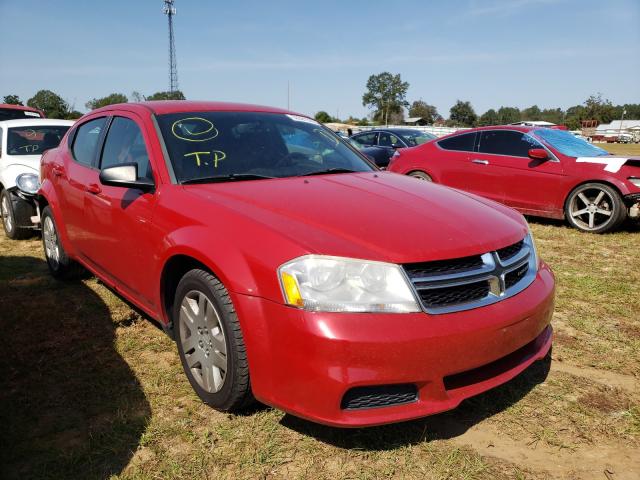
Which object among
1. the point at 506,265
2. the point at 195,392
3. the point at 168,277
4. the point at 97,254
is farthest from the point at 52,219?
the point at 506,265

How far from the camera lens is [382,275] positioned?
77.3 inches

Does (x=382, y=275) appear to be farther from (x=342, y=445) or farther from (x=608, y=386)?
(x=608, y=386)

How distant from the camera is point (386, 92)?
106m

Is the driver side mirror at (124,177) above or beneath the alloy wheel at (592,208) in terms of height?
above

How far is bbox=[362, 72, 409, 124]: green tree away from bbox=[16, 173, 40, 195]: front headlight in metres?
101

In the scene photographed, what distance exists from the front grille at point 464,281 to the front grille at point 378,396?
341mm

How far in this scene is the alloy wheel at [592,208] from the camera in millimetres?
6473

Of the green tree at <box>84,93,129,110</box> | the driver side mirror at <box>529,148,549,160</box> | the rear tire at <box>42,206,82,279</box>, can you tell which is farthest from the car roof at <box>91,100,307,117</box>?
the green tree at <box>84,93,129,110</box>

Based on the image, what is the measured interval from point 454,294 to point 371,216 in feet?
1.75

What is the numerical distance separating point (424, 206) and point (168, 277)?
1.43m

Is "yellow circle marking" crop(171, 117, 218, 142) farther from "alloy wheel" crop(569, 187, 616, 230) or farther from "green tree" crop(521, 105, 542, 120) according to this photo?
"green tree" crop(521, 105, 542, 120)

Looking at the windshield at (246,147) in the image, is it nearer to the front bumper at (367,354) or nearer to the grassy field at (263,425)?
the front bumper at (367,354)

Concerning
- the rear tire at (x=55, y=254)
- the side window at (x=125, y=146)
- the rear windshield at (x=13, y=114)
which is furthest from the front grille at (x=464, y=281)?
the rear windshield at (x=13, y=114)

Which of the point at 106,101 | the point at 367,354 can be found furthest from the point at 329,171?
the point at 106,101
